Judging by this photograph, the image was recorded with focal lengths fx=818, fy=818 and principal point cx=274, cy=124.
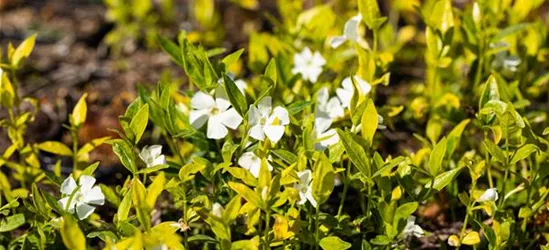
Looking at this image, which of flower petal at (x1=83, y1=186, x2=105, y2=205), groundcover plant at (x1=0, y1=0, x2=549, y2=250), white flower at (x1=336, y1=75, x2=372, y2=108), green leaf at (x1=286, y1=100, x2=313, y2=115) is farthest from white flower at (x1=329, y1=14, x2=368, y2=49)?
flower petal at (x1=83, y1=186, x2=105, y2=205)

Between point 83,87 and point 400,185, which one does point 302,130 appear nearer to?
point 400,185

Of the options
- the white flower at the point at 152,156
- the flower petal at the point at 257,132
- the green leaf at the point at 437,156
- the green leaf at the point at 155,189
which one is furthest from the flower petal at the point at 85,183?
the green leaf at the point at 437,156

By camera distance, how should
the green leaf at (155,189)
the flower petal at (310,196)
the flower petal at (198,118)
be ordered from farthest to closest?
the flower petal at (198,118)
the flower petal at (310,196)
the green leaf at (155,189)

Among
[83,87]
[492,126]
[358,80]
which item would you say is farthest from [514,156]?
[83,87]

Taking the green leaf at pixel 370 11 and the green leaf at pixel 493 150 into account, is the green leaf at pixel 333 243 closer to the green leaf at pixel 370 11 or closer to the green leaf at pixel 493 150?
the green leaf at pixel 493 150

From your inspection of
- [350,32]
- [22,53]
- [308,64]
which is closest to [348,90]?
[350,32]

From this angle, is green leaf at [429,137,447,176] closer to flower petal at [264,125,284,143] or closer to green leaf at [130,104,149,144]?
flower petal at [264,125,284,143]

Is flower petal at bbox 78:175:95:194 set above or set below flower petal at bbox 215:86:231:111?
below
